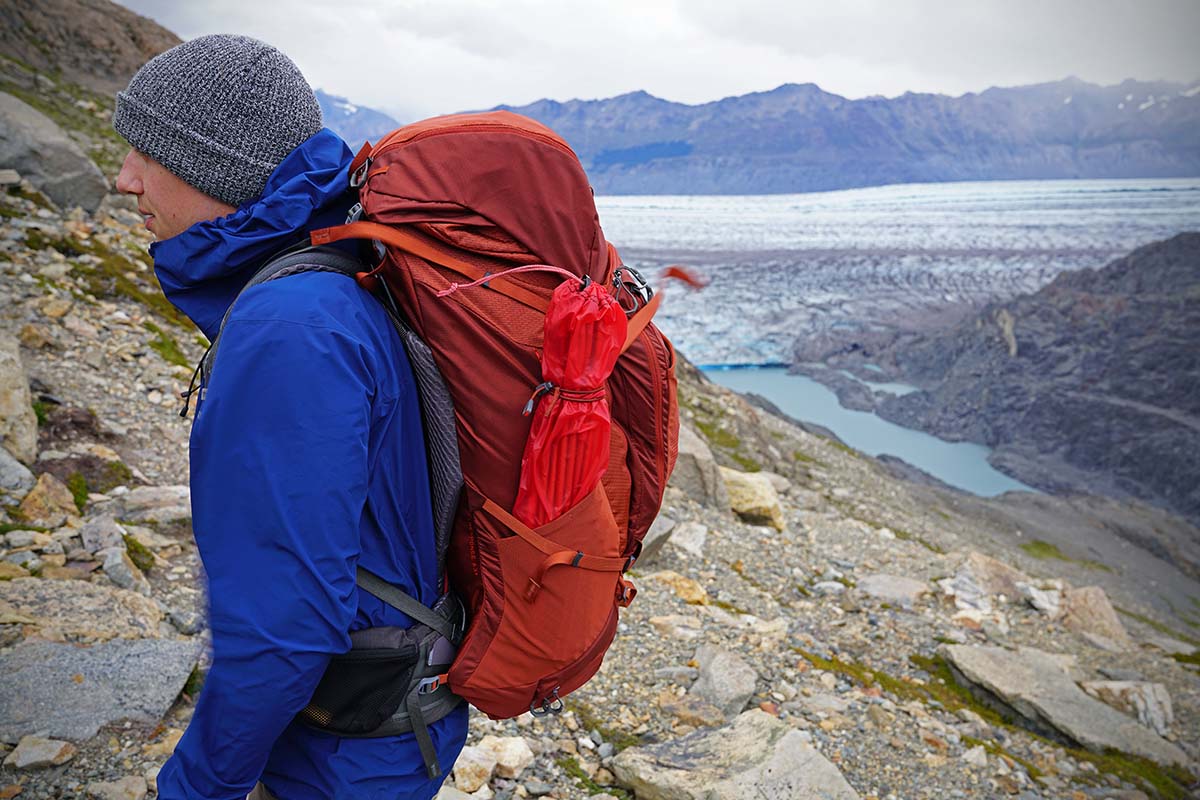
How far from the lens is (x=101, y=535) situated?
4.41 m

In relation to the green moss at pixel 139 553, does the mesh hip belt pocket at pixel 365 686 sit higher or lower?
higher

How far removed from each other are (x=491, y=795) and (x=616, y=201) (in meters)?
148

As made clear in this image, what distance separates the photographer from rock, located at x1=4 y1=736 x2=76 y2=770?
2.69 metres

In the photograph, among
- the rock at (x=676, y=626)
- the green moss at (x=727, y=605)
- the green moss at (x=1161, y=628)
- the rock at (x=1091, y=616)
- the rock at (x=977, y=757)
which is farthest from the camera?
the green moss at (x=1161, y=628)

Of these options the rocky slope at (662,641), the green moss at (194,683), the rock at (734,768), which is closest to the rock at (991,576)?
the rocky slope at (662,641)

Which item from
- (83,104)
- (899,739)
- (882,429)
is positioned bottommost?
(882,429)

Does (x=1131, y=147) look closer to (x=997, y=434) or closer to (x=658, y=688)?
(x=997, y=434)

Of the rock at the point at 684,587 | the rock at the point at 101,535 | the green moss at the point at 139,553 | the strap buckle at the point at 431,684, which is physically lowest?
the rock at the point at 684,587

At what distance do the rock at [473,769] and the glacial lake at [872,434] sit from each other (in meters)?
40.5

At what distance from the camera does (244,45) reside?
5.26 ft

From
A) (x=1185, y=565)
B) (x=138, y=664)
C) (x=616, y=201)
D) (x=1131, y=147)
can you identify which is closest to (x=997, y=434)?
(x=1185, y=565)

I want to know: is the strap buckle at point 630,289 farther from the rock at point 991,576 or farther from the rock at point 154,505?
the rock at point 991,576

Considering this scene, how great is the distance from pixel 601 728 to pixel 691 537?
4565 mm

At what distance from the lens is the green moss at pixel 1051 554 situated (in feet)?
80.6
